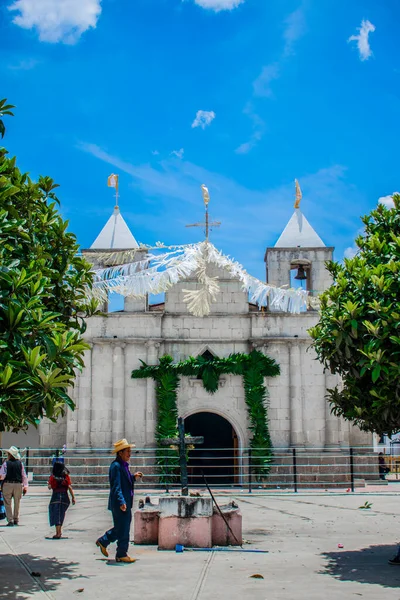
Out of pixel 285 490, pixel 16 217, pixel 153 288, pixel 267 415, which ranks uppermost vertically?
pixel 153 288

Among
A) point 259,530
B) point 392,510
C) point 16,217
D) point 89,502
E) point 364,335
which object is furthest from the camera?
point 89,502

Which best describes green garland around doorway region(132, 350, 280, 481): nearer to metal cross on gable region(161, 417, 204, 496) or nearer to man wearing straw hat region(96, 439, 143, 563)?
metal cross on gable region(161, 417, 204, 496)

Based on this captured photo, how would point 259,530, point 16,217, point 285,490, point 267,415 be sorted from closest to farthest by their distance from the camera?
point 16,217 < point 259,530 < point 285,490 < point 267,415

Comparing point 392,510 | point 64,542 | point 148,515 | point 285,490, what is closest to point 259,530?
point 148,515

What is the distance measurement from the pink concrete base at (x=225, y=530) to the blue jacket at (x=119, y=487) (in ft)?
6.26

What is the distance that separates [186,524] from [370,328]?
390 cm

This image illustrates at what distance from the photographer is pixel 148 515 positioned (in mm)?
10758

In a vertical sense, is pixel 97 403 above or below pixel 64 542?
above

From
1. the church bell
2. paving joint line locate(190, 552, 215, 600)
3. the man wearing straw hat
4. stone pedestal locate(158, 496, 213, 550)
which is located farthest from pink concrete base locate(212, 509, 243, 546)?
the church bell

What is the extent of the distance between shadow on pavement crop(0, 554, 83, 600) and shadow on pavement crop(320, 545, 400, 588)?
308 cm

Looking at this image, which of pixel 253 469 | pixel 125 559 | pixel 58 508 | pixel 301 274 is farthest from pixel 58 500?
pixel 301 274

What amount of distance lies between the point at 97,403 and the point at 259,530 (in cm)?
1116

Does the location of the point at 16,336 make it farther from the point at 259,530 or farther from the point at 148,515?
the point at 259,530

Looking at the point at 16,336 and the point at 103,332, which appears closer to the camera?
the point at 16,336
